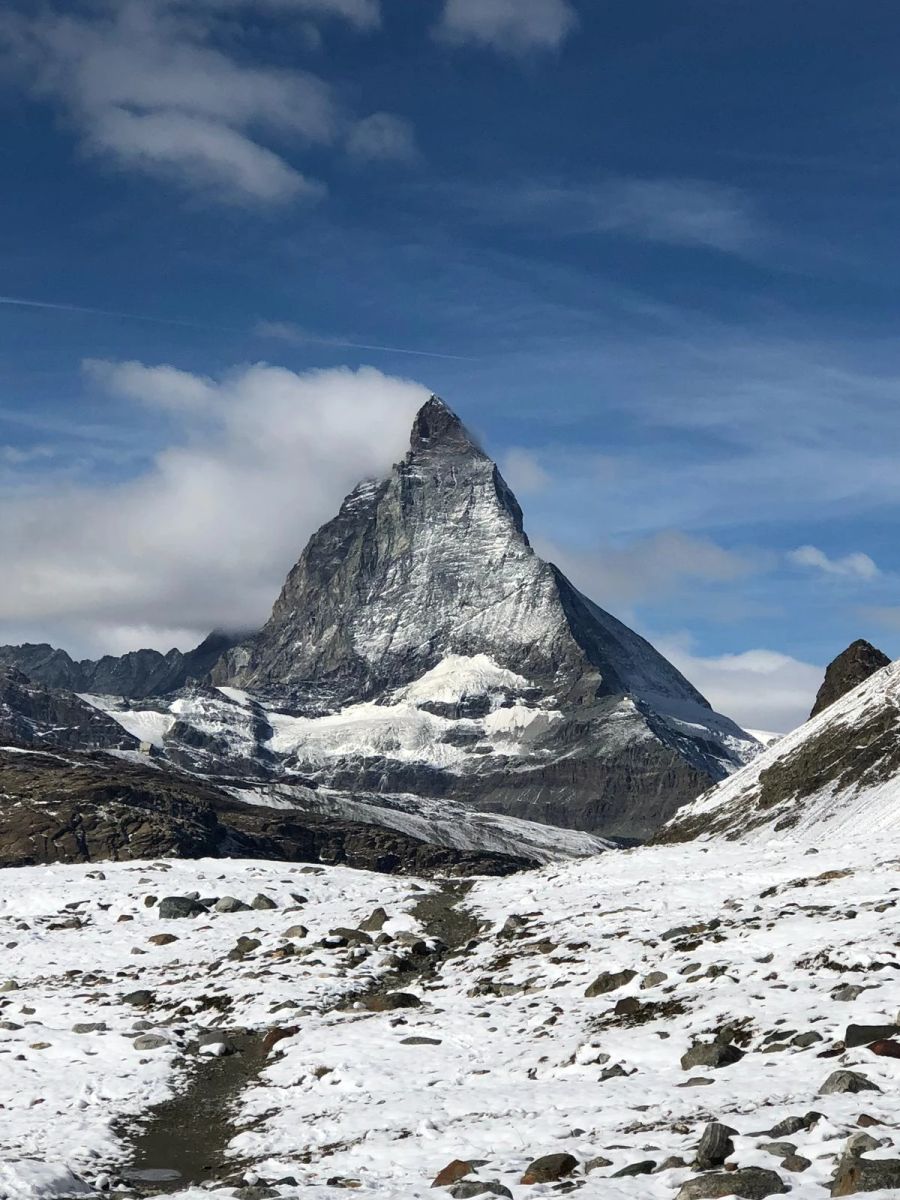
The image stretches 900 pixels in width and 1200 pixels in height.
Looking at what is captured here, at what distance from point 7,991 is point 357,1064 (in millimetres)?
15300

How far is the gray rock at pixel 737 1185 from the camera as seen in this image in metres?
15.4

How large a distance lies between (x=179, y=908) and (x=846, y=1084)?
1265 inches

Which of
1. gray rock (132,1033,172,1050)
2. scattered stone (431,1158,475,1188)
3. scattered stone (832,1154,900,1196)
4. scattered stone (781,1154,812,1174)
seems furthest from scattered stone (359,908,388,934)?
scattered stone (832,1154,900,1196)

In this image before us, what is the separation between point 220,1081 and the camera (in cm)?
2750

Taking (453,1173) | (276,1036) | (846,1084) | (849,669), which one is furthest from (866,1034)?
(849,669)

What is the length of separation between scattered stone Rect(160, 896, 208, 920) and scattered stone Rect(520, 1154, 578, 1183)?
100 feet

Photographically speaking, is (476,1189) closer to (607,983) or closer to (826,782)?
(607,983)

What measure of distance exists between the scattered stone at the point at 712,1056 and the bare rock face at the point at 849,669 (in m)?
165

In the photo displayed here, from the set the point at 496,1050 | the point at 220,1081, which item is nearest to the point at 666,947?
the point at 496,1050

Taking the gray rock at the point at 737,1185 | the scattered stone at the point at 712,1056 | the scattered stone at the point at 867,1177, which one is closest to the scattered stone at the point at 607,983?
the scattered stone at the point at 712,1056

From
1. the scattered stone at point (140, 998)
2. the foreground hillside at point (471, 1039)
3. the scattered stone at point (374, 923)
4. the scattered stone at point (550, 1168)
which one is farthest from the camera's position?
the scattered stone at point (374, 923)

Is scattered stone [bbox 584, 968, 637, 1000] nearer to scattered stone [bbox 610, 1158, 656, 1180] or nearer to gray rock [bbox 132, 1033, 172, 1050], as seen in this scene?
gray rock [bbox 132, 1033, 172, 1050]

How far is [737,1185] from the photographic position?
15562 millimetres

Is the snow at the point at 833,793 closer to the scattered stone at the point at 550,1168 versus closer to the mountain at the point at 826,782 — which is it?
the mountain at the point at 826,782
